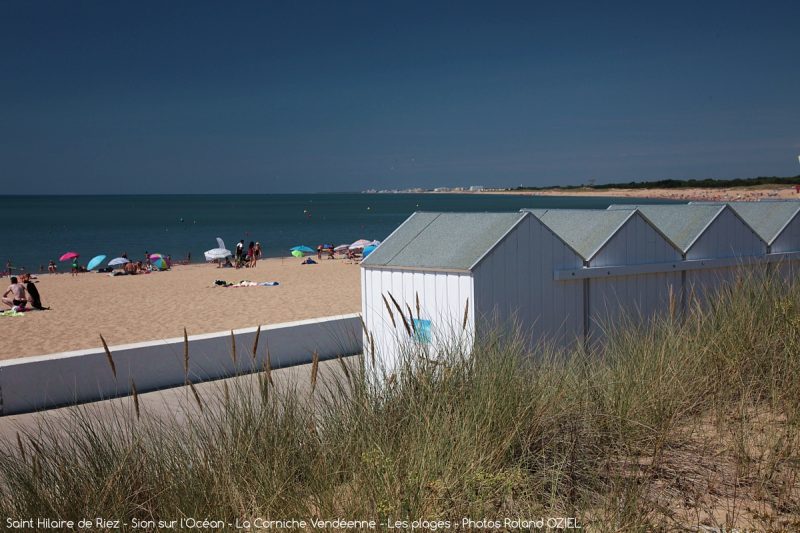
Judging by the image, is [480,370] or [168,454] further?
[480,370]

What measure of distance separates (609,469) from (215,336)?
692 centimetres

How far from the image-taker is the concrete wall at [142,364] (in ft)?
27.7

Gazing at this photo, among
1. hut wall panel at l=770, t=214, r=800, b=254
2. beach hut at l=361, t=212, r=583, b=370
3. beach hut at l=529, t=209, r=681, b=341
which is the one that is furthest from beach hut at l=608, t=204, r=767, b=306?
beach hut at l=361, t=212, r=583, b=370

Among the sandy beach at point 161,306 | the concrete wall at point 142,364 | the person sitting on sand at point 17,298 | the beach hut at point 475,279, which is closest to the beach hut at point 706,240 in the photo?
the beach hut at point 475,279

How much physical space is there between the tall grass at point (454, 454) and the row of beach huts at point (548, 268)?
6.51 feet

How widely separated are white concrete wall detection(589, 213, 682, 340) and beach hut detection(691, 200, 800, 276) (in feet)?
5.49

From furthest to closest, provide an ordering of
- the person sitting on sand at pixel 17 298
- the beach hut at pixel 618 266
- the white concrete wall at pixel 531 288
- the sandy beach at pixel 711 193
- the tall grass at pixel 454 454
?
the sandy beach at pixel 711 193 < the person sitting on sand at pixel 17 298 < the beach hut at pixel 618 266 < the white concrete wall at pixel 531 288 < the tall grass at pixel 454 454

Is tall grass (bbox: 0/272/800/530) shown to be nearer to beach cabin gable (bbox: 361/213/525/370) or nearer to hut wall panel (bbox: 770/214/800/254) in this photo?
beach cabin gable (bbox: 361/213/525/370)

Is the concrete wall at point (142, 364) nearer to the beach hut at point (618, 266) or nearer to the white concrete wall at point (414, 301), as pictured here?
A: the white concrete wall at point (414, 301)

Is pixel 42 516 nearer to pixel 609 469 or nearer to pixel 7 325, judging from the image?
pixel 609 469

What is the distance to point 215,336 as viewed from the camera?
9.62 m

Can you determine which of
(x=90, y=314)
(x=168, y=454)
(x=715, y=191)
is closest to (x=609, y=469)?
(x=168, y=454)

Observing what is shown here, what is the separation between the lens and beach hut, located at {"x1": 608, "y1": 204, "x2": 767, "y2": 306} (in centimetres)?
855

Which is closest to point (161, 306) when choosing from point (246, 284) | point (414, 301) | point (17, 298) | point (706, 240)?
point (17, 298)
